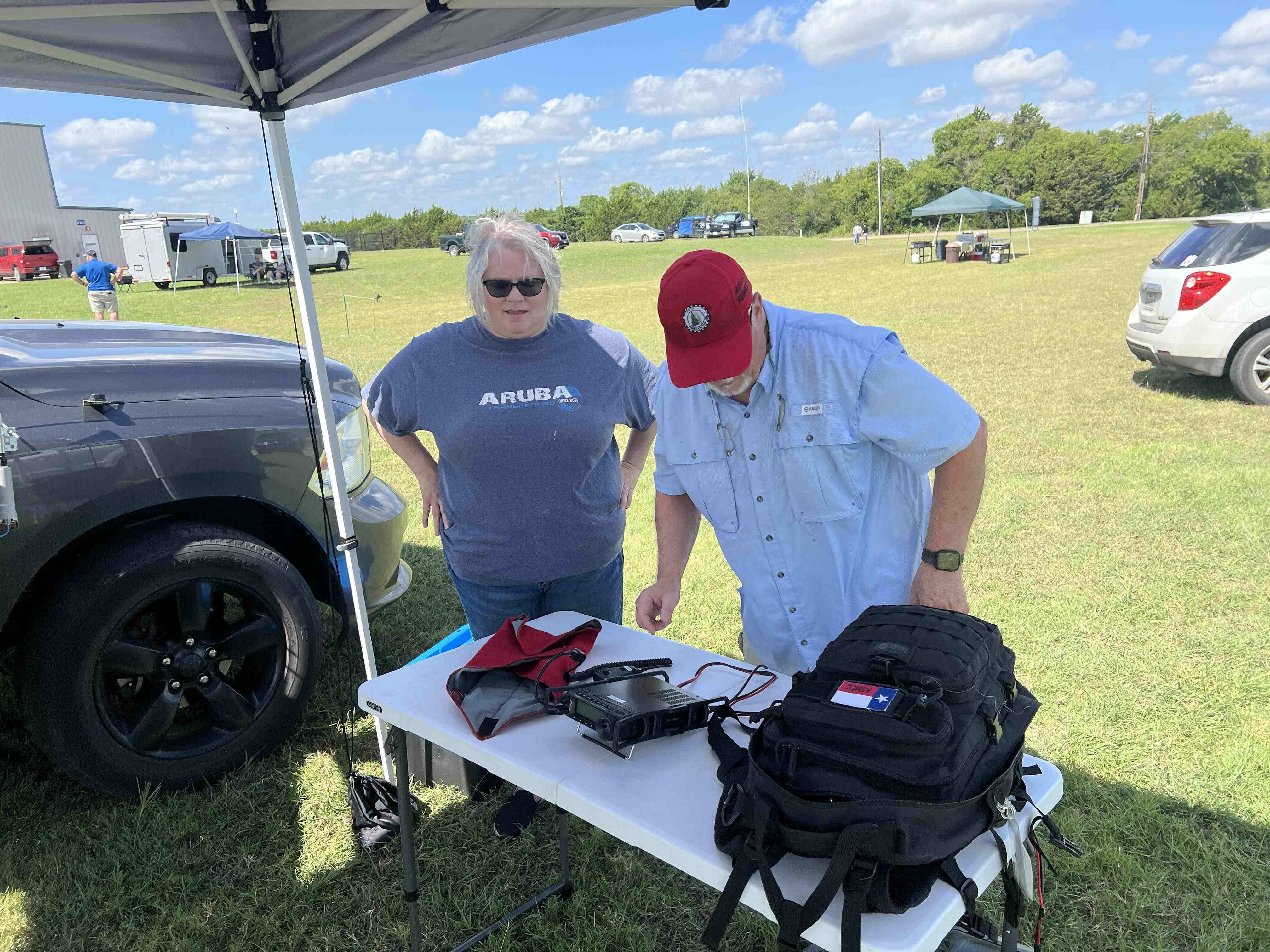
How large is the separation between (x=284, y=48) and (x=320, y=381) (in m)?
1.02

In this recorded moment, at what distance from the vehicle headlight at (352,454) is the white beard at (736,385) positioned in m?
1.67

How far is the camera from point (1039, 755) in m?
3.19

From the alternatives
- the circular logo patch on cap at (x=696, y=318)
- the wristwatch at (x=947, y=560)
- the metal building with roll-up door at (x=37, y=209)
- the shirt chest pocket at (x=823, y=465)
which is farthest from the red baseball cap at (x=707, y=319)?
the metal building with roll-up door at (x=37, y=209)

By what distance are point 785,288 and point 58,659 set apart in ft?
75.3

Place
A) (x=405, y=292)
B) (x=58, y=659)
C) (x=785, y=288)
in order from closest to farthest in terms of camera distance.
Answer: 1. (x=58, y=659)
2. (x=785, y=288)
3. (x=405, y=292)

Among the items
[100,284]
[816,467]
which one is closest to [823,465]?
[816,467]

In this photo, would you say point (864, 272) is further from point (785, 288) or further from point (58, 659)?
point (58, 659)

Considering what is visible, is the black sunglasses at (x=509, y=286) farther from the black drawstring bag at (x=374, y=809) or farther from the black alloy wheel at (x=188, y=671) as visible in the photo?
the black drawstring bag at (x=374, y=809)

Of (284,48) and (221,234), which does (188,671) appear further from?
(221,234)

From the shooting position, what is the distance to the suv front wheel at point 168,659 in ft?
8.69

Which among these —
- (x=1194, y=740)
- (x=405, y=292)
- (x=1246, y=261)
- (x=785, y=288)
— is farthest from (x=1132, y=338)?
(x=405, y=292)

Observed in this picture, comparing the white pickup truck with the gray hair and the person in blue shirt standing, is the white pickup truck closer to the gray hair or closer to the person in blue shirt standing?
the person in blue shirt standing

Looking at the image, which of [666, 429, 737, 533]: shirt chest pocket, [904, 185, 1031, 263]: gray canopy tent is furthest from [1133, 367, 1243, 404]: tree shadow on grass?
[904, 185, 1031, 263]: gray canopy tent

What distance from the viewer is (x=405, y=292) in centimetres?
2650
